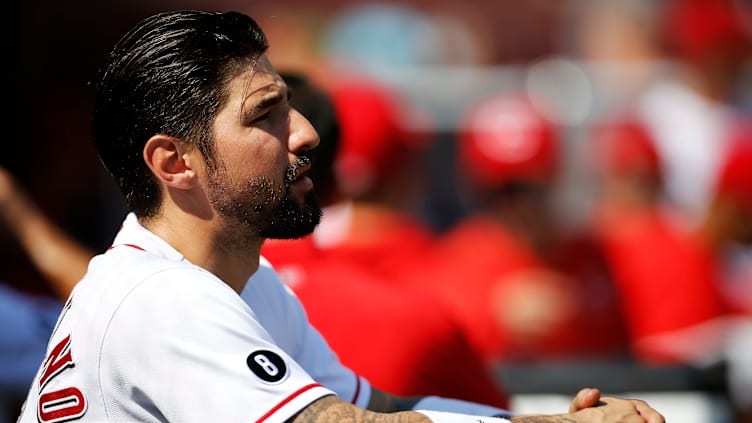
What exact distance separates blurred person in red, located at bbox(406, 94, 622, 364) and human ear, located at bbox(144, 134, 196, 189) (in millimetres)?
2800

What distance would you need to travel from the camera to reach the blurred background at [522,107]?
5656mm

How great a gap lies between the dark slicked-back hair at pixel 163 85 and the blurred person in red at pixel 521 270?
9.15ft

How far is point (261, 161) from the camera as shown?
2.37 metres

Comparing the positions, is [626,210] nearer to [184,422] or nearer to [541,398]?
[541,398]

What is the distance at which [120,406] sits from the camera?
7.20ft

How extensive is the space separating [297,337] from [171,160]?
607mm


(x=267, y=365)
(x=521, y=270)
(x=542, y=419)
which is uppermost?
(x=267, y=365)

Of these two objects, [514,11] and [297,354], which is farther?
[514,11]

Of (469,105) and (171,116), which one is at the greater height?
(171,116)

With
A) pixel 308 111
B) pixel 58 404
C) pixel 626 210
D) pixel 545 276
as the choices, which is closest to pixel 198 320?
pixel 58 404

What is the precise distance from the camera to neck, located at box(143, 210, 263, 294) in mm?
2418

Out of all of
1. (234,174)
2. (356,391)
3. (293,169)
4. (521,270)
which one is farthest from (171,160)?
(521,270)

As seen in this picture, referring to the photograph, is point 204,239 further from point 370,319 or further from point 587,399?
point 370,319

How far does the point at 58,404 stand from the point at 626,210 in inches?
156
